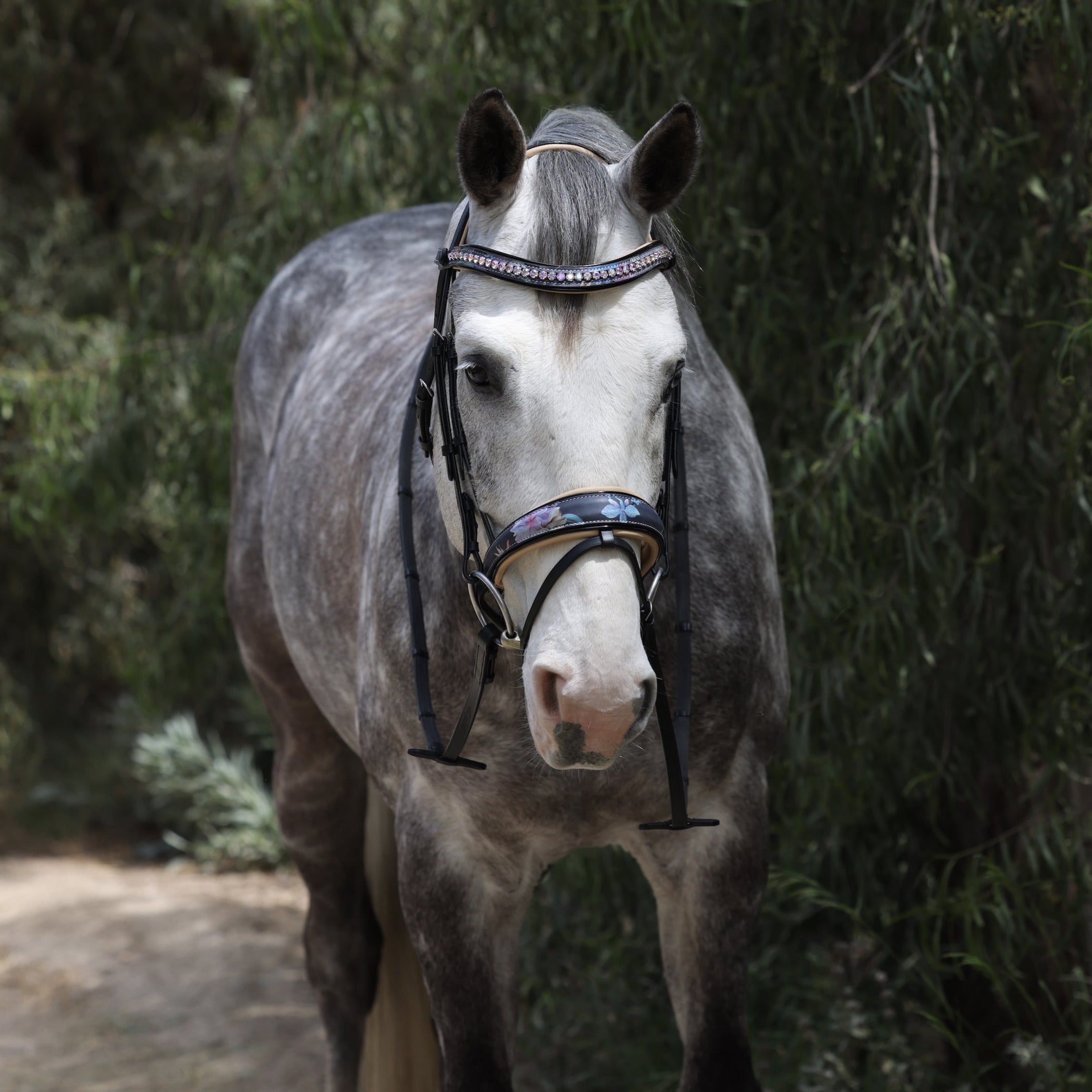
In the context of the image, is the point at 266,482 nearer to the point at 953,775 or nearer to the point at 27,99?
the point at 953,775

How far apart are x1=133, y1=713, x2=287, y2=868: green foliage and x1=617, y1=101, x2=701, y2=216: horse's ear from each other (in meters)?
4.62

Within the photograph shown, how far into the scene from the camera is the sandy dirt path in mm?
4102

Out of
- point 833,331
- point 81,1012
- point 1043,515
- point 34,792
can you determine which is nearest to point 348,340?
point 833,331

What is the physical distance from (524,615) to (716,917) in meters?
0.70

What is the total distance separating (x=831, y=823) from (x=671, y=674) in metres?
1.40

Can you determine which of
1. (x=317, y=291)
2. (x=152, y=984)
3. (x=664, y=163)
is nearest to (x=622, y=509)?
(x=664, y=163)

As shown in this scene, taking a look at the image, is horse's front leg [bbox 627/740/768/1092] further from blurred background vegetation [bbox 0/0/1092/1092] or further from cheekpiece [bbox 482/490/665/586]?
blurred background vegetation [bbox 0/0/1092/1092]

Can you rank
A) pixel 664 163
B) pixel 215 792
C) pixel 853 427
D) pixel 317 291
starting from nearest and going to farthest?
pixel 664 163 → pixel 853 427 → pixel 317 291 → pixel 215 792

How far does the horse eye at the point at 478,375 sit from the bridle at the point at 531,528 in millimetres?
70

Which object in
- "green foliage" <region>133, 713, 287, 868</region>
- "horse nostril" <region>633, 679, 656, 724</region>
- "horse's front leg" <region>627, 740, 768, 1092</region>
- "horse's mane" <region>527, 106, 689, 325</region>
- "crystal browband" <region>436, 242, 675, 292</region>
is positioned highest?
"horse's mane" <region>527, 106, 689, 325</region>

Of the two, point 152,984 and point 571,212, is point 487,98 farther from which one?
point 152,984

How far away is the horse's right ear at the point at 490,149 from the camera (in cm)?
168

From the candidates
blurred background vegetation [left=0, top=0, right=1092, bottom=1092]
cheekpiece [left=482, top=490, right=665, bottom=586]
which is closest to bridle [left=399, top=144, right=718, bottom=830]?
cheekpiece [left=482, top=490, right=665, bottom=586]

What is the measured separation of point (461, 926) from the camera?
2.05 meters
